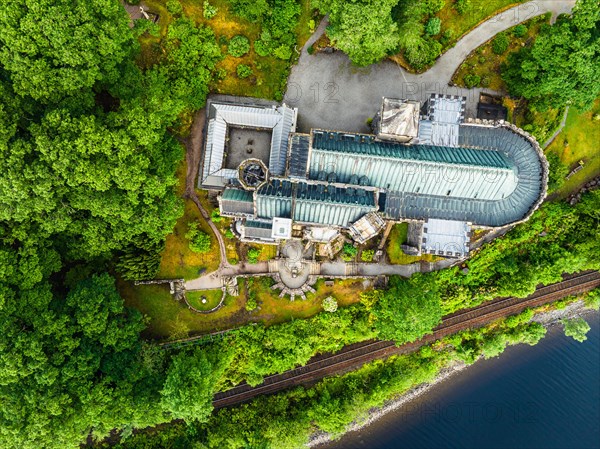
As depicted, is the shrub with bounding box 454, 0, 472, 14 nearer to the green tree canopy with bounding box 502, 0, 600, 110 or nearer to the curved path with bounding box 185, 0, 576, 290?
the curved path with bounding box 185, 0, 576, 290

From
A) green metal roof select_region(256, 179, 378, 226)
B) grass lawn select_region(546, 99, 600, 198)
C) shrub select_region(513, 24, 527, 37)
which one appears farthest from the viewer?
grass lawn select_region(546, 99, 600, 198)

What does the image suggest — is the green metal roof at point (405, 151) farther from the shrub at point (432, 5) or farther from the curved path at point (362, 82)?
the shrub at point (432, 5)

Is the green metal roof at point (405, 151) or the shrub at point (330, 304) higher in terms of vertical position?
the green metal roof at point (405, 151)

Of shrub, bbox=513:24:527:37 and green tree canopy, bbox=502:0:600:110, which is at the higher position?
shrub, bbox=513:24:527:37

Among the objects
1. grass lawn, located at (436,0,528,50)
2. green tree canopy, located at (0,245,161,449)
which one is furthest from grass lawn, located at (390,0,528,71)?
green tree canopy, located at (0,245,161,449)

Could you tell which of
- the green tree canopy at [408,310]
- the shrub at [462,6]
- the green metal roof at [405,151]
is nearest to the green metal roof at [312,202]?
the green metal roof at [405,151]

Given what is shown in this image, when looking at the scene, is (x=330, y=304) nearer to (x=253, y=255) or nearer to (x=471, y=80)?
(x=253, y=255)
